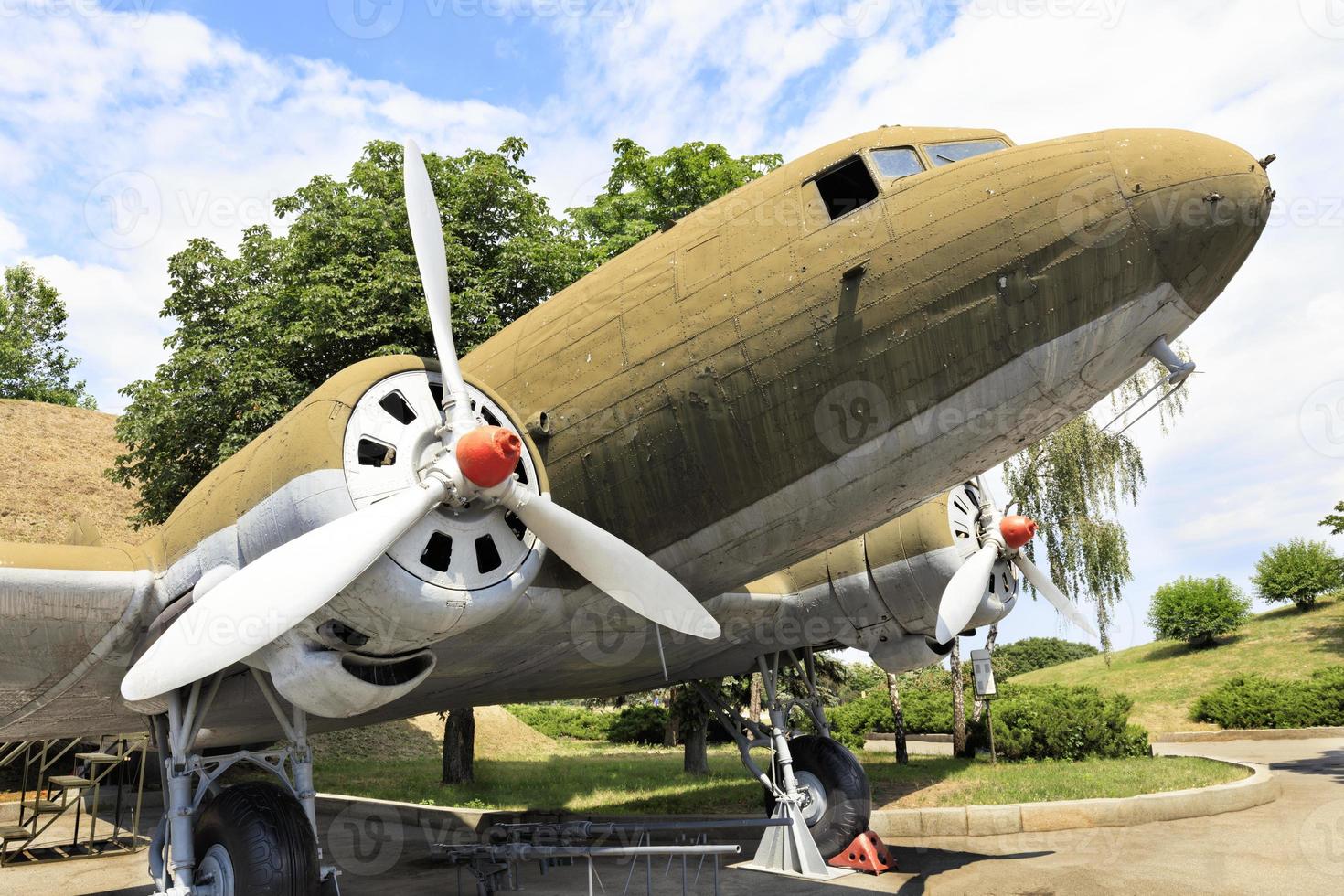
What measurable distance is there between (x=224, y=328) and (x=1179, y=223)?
2113cm

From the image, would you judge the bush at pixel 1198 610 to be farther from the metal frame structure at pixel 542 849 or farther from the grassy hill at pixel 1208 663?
the metal frame structure at pixel 542 849

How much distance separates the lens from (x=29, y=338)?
190 feet

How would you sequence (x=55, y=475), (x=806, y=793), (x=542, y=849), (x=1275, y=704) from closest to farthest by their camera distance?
(x=542, y=849), (x=806, y=793), (x=1275, y=704), (x=55, y=475)

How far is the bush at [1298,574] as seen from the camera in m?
47.3

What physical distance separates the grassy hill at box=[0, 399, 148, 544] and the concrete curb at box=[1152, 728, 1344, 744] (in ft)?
117

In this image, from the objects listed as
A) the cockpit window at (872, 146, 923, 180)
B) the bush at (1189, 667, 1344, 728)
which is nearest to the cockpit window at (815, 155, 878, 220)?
the cockpit window at (872, 146, 923, 180)

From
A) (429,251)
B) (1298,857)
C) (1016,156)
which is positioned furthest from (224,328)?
(1298,857)

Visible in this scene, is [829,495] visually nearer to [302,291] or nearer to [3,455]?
[302,291]

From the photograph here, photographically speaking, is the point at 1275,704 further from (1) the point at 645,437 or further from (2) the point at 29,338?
(2) the point at 29,338

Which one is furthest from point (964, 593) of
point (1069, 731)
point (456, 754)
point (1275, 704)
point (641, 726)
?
point (641, 726)

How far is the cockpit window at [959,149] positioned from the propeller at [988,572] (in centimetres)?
504

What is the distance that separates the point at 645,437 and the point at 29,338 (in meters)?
64.7

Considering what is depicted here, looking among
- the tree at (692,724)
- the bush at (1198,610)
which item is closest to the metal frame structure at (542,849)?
the tree at (692,724)

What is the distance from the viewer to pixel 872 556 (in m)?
11.9
